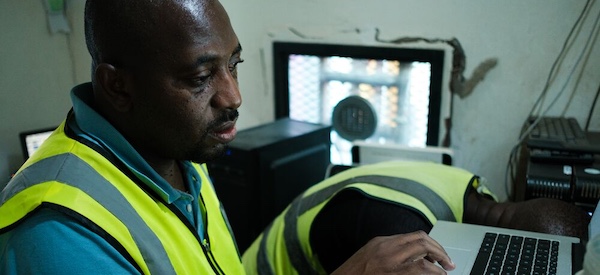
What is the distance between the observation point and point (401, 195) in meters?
1.19

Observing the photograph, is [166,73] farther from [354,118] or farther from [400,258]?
[354,118]

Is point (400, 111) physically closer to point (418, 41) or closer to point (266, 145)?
point (418, 41)

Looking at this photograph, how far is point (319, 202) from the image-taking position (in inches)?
50.9

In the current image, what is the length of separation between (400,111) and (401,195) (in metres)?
0.95

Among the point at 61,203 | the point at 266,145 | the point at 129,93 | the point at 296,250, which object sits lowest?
the point at 296,250

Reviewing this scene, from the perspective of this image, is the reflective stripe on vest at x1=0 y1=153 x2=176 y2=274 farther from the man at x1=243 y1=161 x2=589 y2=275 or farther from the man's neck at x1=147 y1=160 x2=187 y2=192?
the man at x1=243 y1=161 x2=589 y2=275

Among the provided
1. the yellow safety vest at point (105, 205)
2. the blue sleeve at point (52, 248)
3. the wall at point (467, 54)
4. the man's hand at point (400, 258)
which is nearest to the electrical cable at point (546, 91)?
the wall at point (467, 54)

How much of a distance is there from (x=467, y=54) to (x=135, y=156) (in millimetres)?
1406

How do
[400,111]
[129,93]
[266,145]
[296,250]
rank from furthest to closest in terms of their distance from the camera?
[400,111] < [266,145] < [296,250] < [129,93]

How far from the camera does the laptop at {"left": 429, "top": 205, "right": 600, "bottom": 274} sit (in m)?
0.92

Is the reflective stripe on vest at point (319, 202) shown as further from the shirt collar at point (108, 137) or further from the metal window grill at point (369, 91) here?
the metal window grill at point (369, 91)

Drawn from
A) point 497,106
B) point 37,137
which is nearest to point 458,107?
point 497,106

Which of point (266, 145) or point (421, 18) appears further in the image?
point (421, 18)

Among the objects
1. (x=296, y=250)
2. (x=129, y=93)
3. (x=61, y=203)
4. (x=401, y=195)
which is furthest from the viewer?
(x=296, y=250)
